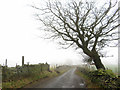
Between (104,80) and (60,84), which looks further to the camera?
(60,84)

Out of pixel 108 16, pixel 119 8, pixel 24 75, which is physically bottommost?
pixel 24 75

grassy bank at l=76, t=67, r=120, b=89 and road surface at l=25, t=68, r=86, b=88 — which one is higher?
grassy bank at l=76, t=67, r=120, b=89

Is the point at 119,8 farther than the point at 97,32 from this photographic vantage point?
No

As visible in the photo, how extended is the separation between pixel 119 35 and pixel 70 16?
622cm

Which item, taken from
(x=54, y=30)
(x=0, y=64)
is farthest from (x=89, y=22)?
(x=0, y=64)

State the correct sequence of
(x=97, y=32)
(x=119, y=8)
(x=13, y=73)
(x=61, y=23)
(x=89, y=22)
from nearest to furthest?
1. (x=13, y=73)
2. (x=119, y=8)
3. (x=97, y=32)
4. (x=89, y=22)
5. (x=61, y=23)

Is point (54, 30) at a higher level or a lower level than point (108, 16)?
lower

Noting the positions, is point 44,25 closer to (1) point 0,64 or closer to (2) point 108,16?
(1) point 0,64

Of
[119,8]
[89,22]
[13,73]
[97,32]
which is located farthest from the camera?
[89,22]

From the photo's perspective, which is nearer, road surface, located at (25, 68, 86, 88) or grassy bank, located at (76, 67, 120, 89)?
grassy bank, located at (76, 67, 120, 89)

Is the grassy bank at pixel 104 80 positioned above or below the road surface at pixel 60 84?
above

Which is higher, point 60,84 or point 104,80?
point 104,80

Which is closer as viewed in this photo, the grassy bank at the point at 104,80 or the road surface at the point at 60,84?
the grassy bank at the point at 104,80

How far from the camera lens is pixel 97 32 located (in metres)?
10.8
